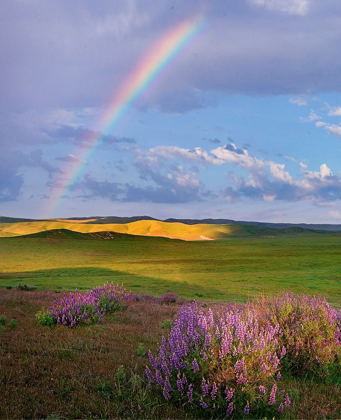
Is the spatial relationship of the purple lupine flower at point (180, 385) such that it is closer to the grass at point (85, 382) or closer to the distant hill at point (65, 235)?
the grass at point (85, 382)

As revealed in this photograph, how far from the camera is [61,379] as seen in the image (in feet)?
18.1

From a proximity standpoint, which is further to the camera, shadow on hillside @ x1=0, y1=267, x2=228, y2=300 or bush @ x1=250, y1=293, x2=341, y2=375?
shadow on hillside @ x1=0, y1=267, x2=228, y2=300

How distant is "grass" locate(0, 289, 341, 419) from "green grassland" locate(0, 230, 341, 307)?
7.83 meters

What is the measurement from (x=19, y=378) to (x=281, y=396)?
4179 millimetres

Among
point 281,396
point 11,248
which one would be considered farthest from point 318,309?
point 11,248

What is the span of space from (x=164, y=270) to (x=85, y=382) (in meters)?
43.0

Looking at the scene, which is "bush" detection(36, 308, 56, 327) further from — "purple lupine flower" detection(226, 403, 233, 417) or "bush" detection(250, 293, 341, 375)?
"purple lupine flower" detection(226, 403, 233, 417)

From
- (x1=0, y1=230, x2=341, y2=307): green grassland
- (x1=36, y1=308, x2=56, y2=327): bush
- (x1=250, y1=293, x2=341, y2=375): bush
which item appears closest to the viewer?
(x1=250, y1=293, x2=341, y2=375): bush

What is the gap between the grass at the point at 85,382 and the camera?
4609 mm

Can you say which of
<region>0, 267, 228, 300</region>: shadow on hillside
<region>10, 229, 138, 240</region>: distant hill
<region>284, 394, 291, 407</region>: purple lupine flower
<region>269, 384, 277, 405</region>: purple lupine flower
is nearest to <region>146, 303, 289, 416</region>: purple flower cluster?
<region>269, 384, 277, 405</region>: purple lupine flower

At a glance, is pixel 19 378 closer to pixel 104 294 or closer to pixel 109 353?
pixel 109 353

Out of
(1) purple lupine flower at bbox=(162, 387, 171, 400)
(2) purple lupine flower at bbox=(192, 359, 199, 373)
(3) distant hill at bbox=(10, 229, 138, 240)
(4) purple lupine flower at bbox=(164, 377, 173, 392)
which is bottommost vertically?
(3) distant hill at bbox=(10, 229, 138, 240)

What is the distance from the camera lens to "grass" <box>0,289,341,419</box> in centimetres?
461

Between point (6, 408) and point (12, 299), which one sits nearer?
point (6, 408)
